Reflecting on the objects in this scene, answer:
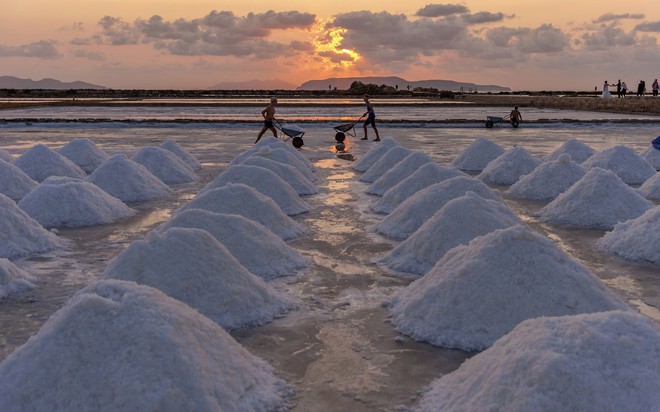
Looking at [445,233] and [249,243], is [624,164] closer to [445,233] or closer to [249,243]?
[445,233]

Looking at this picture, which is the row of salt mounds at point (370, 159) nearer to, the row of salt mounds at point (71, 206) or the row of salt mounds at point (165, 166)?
the row of salt mounds at point (165, 166)

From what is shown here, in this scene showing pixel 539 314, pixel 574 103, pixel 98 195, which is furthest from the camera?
pixel 574 103

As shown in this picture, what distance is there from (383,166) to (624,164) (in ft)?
14.2

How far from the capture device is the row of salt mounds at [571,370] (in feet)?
9.59

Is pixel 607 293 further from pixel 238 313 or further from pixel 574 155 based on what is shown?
pixel 574 155

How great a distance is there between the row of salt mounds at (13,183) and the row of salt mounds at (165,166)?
2189 millimetres

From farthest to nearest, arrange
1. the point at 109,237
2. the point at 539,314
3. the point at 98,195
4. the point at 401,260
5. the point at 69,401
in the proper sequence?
1. the point at 98,195
2. the point at 109,237
3. the point at 401,260
4. the point at 539,314
5. the point at 69,401

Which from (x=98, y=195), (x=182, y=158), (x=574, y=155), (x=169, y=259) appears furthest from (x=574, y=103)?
(x=169, y=259)

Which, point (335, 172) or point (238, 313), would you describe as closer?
point (238, 313)

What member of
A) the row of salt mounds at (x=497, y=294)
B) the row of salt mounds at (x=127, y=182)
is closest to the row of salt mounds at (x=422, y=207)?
the row of salt mounds at (x=497, y=294)

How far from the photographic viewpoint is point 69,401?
3076 millimetres

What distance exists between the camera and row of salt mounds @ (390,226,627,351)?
4.38 m

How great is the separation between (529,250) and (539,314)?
53 centimetres

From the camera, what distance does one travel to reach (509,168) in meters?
12.0
